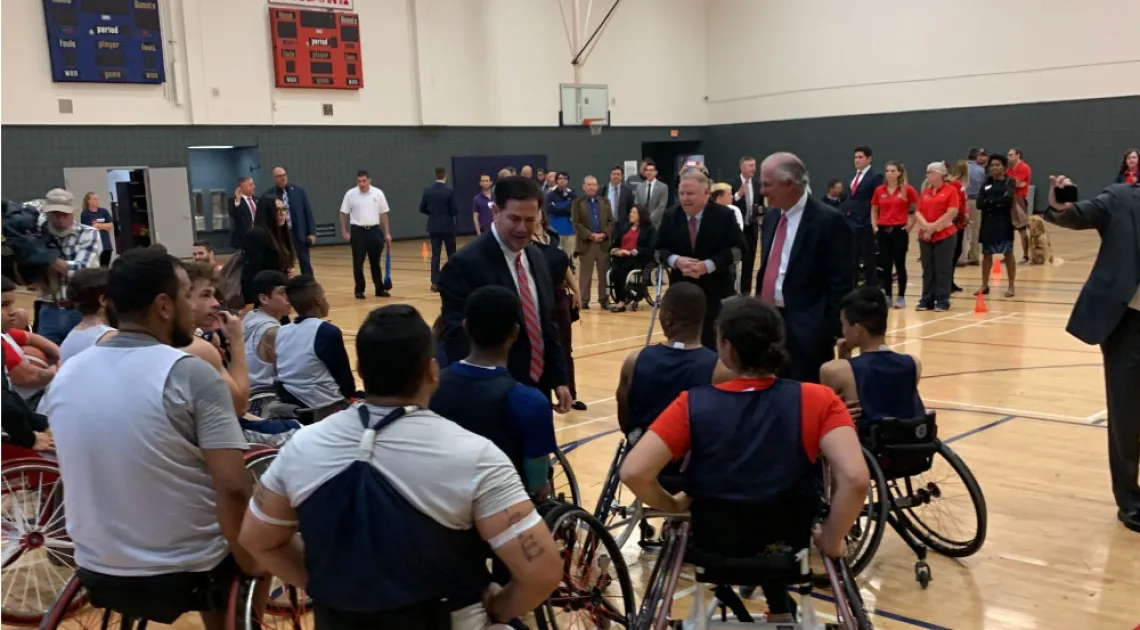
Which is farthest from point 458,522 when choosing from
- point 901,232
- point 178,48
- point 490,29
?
point 490,29

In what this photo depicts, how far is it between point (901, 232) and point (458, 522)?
937 centimetres

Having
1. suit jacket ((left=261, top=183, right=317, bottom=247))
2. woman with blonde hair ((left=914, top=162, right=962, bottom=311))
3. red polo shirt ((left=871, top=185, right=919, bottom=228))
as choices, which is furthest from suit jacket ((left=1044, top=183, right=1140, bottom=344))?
suit jacket ((left=261, top=183, right=317, bottom=247))

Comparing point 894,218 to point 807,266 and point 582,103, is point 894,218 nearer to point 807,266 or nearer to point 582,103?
point 807,266

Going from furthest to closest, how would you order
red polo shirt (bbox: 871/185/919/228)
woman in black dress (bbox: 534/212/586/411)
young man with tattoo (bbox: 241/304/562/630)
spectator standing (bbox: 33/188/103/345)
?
red polo shirt (bbox: 871/185/919/228) → spectator standing (bbox: 33/188/103/345) → woman in black dress (bbox: 534/212/586/411) → young man with tattoo (bbox: 241/304/562/630)

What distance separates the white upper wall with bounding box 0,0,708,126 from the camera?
1634 cm

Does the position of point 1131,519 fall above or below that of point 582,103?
below

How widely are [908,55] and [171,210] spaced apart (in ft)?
53.0

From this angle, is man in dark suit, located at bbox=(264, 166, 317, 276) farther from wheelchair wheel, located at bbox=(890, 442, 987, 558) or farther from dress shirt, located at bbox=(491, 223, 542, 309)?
wheelchair wheel, located at bbox=(890, 442, 987, 558)

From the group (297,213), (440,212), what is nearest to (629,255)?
(440,212)

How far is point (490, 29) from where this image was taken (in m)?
21.5

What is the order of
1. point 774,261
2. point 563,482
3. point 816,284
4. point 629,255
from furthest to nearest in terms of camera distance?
1. point 629,255
2. point 563,482
3. point 774,261
4. point 816,284

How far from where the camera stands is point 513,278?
12.2 feet

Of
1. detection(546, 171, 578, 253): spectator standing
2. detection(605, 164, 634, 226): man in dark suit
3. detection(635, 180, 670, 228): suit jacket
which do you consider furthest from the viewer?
detection(635, 180, 670, 228): suit jacket

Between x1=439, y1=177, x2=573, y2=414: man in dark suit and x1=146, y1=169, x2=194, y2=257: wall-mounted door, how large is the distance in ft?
35.4
